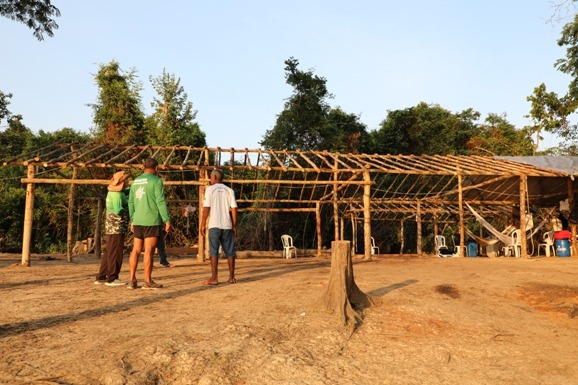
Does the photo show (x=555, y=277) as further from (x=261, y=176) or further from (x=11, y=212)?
(x=11, y=212)

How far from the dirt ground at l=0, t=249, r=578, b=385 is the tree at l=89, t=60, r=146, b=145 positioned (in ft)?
49.7

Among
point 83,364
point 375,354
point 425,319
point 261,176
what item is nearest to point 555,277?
point 425,319

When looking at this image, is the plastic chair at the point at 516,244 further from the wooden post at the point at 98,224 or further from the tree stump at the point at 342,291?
the wooden post at the point at 98,224

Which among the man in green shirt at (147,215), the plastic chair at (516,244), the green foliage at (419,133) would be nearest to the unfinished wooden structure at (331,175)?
the plastic chair at (516,244)

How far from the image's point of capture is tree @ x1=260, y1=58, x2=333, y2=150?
21953 mm

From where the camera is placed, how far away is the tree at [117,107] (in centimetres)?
2066

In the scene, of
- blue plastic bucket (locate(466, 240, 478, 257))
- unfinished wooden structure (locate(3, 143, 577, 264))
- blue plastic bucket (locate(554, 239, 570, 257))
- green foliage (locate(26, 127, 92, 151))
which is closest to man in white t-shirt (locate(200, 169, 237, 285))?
unfinished wooden structure (locate(3, 143, 577, 264))

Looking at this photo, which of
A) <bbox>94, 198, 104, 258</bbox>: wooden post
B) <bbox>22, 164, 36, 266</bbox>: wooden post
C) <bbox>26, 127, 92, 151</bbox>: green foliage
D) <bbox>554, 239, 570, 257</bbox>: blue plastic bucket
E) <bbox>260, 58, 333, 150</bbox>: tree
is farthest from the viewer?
<bbox>26, 127, 92, 151</bbox>: green foliage

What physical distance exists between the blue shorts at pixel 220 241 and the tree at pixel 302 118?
50.8ft

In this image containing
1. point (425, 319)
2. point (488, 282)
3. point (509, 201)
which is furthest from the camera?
point (509, 201)

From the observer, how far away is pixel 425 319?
4.68 metres

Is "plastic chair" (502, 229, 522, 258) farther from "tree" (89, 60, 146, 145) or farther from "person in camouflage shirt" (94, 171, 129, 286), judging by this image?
"tree" (89, 60, 146, 145)

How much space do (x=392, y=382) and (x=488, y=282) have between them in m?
4.82

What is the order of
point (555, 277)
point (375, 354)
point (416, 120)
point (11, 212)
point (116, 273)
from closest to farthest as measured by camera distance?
1. point (375, 354)
2. point (116, 273)
3. point (555, 277)
4. point (11, 212)
5. point (416, 120)
